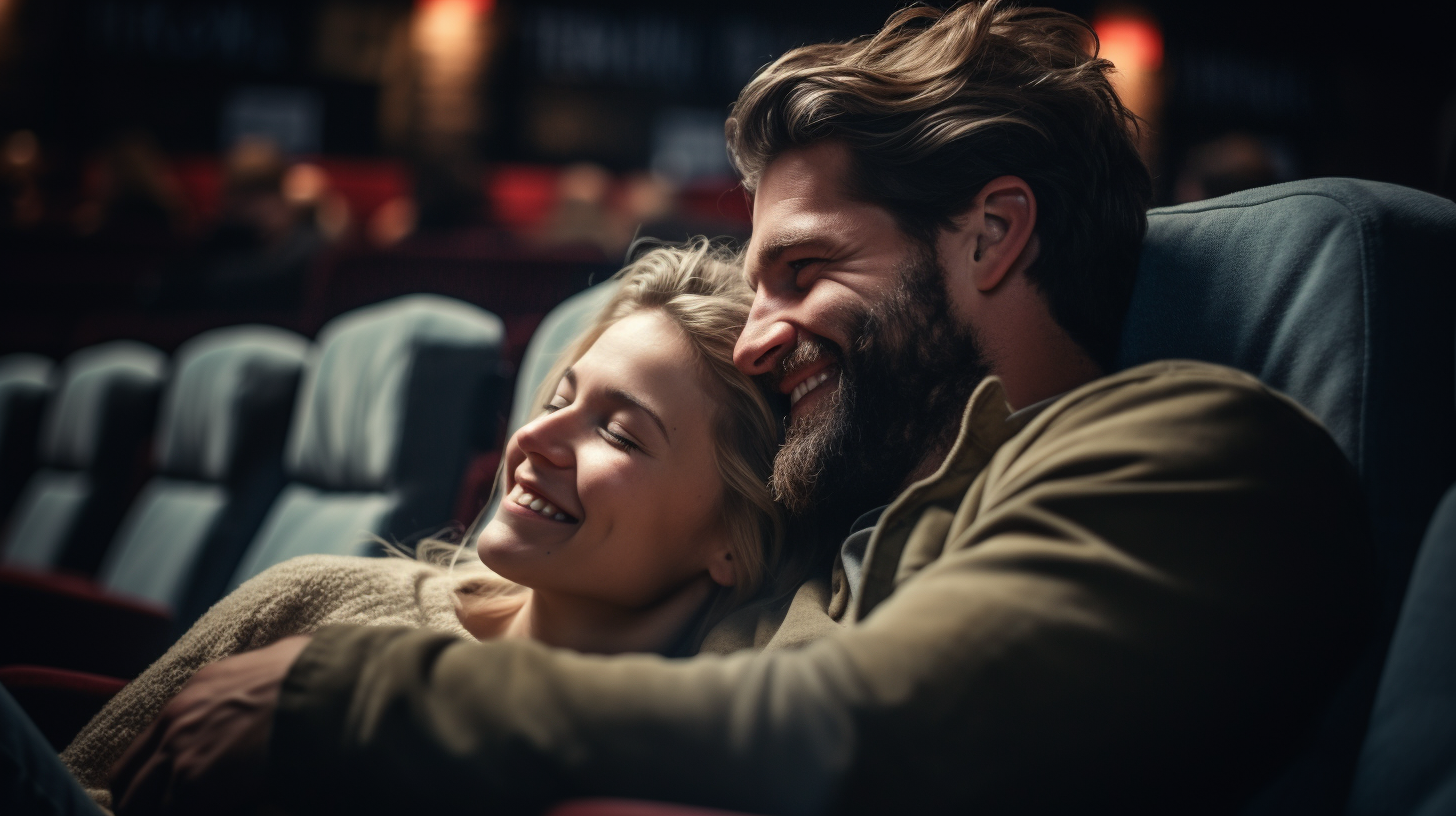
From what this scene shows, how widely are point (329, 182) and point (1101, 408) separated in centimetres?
914

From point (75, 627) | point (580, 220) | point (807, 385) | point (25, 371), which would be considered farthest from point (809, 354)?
point (580, 220)

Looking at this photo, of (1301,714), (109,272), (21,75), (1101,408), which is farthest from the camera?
(21,75)

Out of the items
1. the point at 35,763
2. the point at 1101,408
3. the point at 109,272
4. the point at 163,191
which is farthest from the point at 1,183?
the point at 1101,408

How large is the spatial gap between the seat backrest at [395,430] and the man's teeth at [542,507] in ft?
2.15

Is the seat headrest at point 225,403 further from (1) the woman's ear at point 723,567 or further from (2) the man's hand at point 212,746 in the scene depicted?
(2) the man's hand at point 212,746

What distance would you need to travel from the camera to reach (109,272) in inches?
191

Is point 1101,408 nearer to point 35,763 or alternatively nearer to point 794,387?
point 794,387

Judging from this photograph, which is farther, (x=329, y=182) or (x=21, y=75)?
(x=329, y=182)

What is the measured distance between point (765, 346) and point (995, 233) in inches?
11.7

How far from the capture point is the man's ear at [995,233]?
114cm

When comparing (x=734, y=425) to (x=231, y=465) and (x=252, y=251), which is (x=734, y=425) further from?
(x=252, y=251)

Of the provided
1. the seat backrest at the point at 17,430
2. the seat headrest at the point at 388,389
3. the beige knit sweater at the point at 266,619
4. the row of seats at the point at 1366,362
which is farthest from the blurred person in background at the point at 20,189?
the row of seats at the point at 1366,362

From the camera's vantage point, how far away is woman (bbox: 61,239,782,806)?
1.06 metres

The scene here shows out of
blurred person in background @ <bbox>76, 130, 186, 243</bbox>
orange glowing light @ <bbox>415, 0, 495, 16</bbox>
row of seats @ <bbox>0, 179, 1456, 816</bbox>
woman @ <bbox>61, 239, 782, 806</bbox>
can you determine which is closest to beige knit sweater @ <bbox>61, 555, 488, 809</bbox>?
woman @ <bbox>61, 239, 782, 806</bbox>
